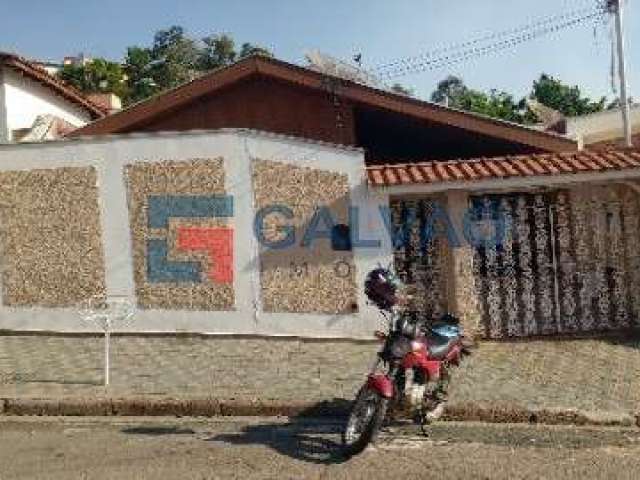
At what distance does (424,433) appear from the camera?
6461 millimetres

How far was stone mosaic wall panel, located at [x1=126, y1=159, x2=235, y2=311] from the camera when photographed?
1072cm

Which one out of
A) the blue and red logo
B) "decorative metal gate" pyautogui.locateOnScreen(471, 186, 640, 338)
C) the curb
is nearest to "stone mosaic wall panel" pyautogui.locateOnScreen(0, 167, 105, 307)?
the blue and red logo

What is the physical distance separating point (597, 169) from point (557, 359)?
2591 mm

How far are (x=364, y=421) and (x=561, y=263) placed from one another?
19.5ft

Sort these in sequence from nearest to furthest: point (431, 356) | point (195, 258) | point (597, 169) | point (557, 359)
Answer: point (431, 356) < point (557, 359) < point (597, 169) < point (195, 258)

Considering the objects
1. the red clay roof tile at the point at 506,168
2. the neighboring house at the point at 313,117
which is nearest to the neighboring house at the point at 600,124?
the neighboring house at the point at 313,117

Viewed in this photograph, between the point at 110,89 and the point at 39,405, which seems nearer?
the point at 39,405

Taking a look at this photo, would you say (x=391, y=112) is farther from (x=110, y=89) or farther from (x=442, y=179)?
(x=110, y=89)

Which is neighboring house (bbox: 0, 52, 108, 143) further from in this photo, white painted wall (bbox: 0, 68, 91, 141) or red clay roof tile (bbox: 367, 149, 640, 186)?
red clay roof tile (bbox: 367, 149, 640, 186)

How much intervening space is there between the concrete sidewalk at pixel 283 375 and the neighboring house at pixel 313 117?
3.75 m

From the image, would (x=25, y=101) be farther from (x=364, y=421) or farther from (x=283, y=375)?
(x=364, y=421)

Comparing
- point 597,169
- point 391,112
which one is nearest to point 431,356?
point 597,169

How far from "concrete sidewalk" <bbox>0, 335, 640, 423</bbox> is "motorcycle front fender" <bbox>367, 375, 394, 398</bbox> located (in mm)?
1429

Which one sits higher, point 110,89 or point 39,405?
point 110,89
